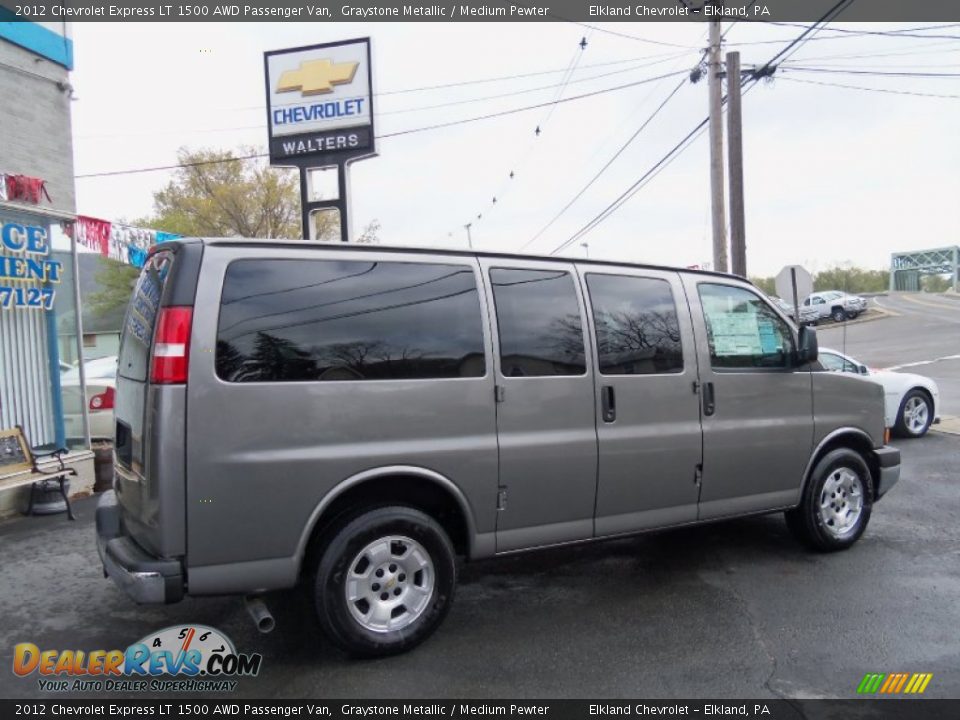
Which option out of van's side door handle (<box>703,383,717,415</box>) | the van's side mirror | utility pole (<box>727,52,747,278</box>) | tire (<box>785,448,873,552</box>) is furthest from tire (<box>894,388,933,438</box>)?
van's side door handle (<box>703,383,717,415</box>)

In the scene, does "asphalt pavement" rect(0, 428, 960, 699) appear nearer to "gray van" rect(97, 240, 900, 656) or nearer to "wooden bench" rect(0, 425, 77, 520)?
"gray van" rect(97, 240, 900, 656)

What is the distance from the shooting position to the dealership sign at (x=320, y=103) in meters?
13.6

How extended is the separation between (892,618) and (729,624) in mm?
982

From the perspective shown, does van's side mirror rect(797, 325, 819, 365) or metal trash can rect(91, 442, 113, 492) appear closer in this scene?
van's side mirror rect(797, 325, 819, 365)

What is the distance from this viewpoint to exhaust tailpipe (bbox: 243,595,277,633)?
3.42 m

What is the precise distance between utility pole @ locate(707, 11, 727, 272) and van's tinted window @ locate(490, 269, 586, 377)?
10689mm

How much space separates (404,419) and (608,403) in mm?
1321

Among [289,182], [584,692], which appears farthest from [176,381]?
[289,182]

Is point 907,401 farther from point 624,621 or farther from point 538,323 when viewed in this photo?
point 538,323

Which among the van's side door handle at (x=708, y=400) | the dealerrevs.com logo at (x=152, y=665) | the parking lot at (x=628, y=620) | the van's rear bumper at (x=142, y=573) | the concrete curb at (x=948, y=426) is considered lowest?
the concrete curb at (x=948, y=426)

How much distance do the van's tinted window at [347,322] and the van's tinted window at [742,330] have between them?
182cm

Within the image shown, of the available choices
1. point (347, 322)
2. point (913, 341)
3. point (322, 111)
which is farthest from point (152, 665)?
point (913, 341)

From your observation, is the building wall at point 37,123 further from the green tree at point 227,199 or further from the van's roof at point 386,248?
the green tree at point 227,199
